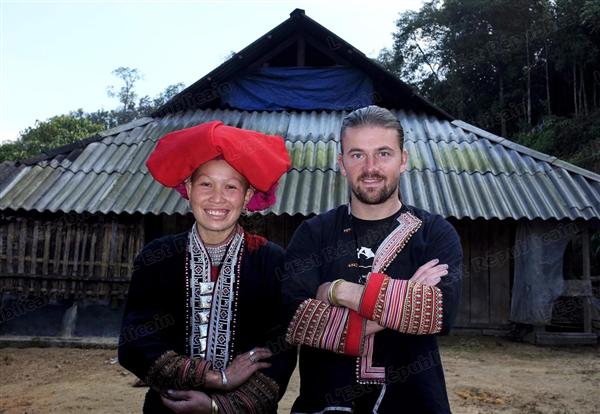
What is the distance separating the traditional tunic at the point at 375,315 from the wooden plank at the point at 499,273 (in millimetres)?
6364

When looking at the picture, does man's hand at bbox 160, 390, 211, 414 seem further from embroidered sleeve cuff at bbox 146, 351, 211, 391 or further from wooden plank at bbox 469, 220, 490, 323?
wooden plank at bbox 469, 220, 490, 323

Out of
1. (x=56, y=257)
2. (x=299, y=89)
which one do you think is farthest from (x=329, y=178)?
(x=56, y=257)

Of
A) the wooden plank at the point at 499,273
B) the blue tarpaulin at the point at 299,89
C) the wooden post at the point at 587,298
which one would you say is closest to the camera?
the wooden post at the point at 587,298

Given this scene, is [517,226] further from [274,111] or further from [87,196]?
[87,196]

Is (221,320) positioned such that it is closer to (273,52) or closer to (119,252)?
(119,252)

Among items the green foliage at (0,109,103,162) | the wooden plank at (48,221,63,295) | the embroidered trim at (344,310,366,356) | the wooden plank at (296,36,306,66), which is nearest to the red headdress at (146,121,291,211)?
the embroidered trim at (344,310,366,356)

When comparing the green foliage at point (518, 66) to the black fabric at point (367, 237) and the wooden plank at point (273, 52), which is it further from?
the black fabric at point (367, 237)

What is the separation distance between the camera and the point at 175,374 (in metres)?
2.09

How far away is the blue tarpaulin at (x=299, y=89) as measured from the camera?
925 cm

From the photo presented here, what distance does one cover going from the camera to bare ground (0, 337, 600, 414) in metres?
4.86

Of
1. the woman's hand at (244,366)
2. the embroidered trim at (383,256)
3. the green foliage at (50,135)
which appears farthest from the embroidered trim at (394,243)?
the green foliage at (50,135)

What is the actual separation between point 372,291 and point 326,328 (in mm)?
244

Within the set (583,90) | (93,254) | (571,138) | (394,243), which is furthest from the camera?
(583,90)

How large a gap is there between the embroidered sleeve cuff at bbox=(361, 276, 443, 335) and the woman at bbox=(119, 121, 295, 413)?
1.79 feet
